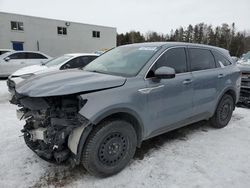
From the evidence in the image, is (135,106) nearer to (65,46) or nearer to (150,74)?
(150,74)

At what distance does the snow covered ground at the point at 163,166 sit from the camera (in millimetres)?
2738

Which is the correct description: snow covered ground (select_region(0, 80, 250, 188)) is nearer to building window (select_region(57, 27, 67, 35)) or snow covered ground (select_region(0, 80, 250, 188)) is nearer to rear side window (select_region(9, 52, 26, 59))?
rear side window (select_region(9, 52, 26, 59))

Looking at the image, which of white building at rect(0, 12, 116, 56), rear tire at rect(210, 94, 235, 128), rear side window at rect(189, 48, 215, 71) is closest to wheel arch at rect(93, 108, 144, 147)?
rear side window at rect(189, 48, 215, 71)

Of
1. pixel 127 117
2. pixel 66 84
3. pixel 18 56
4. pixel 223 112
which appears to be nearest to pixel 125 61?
pixel 127 117

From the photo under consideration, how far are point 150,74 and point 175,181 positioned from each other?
146 cm

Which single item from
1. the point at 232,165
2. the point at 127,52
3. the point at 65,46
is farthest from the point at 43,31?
the point at 232,165

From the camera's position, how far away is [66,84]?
2.55 m

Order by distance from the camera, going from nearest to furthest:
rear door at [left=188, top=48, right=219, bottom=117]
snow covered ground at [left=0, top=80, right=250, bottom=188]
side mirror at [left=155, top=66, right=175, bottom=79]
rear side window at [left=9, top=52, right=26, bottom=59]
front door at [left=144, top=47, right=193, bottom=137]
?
snow covered ground at [left=0, top=80, right=250, bottom=188] < side mirror at [left=155, top=66, right=175, bottom=79] < front door at [left=144, top=47, right=193, bottom=137] < rear door at [left=188, top=48, right=219, bottom=117] < rear side window at [left=9, top=52, right=26, bottom=59]

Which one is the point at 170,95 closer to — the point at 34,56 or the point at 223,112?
the point at 223,112

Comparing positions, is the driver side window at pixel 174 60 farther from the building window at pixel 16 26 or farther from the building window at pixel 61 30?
the building window at pixel 61 30

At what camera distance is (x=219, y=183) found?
2748 millimetres

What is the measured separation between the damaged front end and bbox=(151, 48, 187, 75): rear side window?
133cm

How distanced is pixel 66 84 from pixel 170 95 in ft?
5.17

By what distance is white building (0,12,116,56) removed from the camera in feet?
78.4
